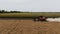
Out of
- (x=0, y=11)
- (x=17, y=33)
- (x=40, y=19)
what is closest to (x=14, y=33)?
(x=17, y=33)

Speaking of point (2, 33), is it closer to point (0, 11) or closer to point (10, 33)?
point (10, 33)

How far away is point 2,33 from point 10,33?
0.79m

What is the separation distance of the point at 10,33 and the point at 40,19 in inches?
1134

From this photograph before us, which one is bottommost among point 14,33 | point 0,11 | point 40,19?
point 0,11

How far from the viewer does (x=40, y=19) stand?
4766 cm

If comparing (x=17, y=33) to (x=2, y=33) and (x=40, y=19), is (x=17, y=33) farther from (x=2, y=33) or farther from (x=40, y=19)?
(x=40, y=19)

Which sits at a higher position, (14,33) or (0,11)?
(14,33)

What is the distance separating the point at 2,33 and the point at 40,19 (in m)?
29.1

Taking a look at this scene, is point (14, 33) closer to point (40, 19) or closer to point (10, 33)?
point (10, 33)

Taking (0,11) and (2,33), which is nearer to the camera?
(2,33)

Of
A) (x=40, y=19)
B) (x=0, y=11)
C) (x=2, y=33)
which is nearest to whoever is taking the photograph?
(x=2, y=33)

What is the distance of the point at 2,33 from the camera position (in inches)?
750

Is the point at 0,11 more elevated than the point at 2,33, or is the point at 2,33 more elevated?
the point at 2,33

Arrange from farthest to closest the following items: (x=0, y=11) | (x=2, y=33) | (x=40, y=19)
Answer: (x=0, y=11), (x=40, y=19), (x=2, y=33)
